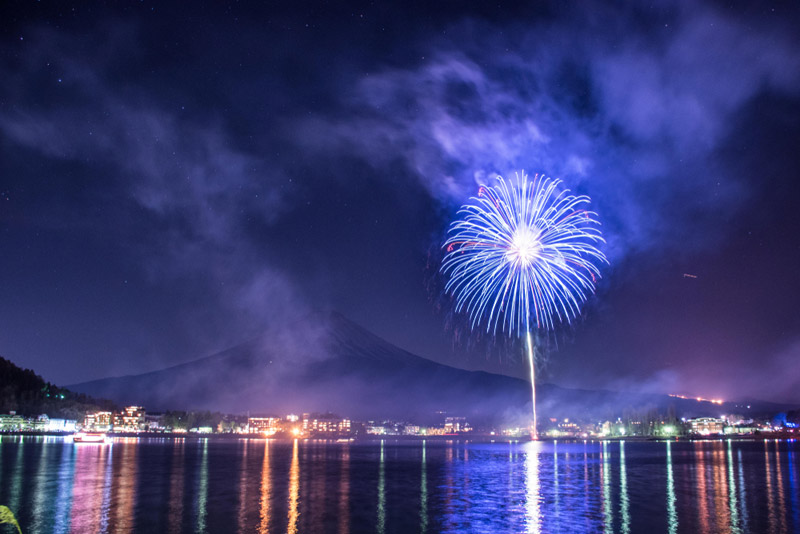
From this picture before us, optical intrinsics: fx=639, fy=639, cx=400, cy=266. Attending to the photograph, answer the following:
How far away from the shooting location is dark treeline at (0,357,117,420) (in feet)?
557

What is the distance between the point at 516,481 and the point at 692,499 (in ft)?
39.2

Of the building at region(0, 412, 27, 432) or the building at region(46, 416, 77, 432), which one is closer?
the building at region(0, 412, 27, 432)

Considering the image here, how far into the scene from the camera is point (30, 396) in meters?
176

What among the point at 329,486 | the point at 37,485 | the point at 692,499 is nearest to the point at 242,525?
the point at 329,486

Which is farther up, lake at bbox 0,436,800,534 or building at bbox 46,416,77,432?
lake at bbox 0,436,800,534

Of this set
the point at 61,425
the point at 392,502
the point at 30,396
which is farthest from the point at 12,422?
the point at 392,502

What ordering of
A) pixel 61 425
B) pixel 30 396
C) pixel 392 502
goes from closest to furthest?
pixel 392 502
pixel 30 396
pixel 61 425

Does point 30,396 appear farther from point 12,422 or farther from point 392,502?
point 392,502

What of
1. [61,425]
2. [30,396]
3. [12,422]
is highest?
[30,396]

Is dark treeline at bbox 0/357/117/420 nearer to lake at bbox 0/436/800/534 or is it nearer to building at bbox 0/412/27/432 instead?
building at bbox 0/412/27/432

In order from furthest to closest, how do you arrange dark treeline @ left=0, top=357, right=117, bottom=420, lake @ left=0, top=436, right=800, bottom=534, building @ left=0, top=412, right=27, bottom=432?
dark treeline @ left=0, top=357, right=117, bottom=420 < building @ left=0, top=412, right=27, bottom=432 < lake @ left=0, top=436, right=800, bottom=534

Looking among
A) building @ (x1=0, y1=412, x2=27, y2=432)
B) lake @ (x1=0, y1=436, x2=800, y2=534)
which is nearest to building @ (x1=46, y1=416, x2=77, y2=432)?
building @ (x1=0, y1=412, x2=27, y2=432)

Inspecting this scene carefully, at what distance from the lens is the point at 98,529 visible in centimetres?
2181

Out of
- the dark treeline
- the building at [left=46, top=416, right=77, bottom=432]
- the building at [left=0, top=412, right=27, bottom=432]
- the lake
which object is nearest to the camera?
the lake
